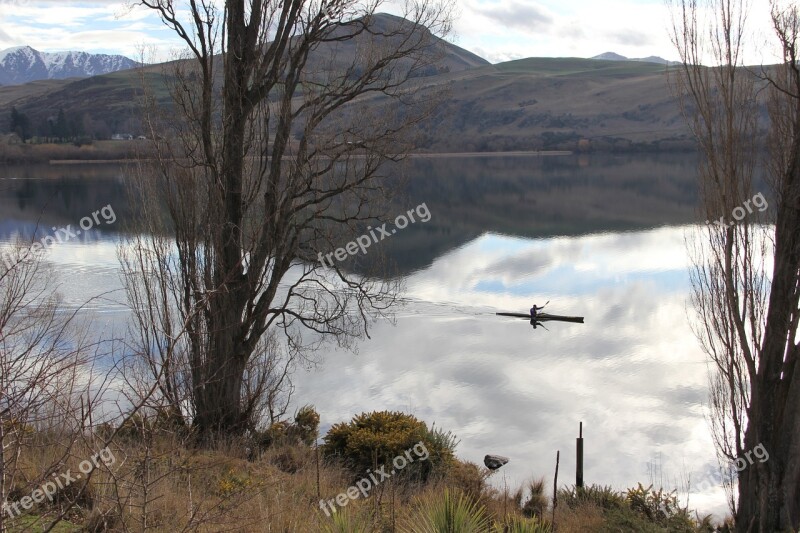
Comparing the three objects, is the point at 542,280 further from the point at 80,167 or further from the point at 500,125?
the point at 500,125

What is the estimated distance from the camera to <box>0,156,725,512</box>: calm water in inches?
619

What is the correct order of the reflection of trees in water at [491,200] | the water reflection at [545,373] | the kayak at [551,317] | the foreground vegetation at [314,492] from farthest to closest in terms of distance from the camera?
the reflection of trees in water at [491,200], the kayak at [551,317], the water reflection at [545,373], the foreground vegetation at [314,492]

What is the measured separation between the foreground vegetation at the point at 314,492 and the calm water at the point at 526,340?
1888 millimetres

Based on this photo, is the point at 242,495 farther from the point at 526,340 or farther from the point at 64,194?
the point at 64,194

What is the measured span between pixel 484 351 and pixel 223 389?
1101 cm

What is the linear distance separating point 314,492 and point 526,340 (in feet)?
47.3

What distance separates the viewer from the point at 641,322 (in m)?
24.7

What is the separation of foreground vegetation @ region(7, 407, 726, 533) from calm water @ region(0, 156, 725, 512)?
6.19 feet

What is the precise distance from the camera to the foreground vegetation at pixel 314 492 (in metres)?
6.65

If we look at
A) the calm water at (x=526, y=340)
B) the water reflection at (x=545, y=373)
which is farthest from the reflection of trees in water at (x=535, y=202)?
the water reflection at (x=545, y=373)

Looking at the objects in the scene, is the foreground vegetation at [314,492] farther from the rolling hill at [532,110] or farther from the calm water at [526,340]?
the rolling hill at [532,110]

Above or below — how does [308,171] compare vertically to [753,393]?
above

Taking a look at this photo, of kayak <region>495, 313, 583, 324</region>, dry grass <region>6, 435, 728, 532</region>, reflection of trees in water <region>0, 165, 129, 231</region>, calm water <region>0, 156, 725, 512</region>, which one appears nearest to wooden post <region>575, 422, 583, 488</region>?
dry grass <region>6, 435, 728, 532</region>

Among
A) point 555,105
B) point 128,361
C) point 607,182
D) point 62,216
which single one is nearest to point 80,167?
point 62,216
